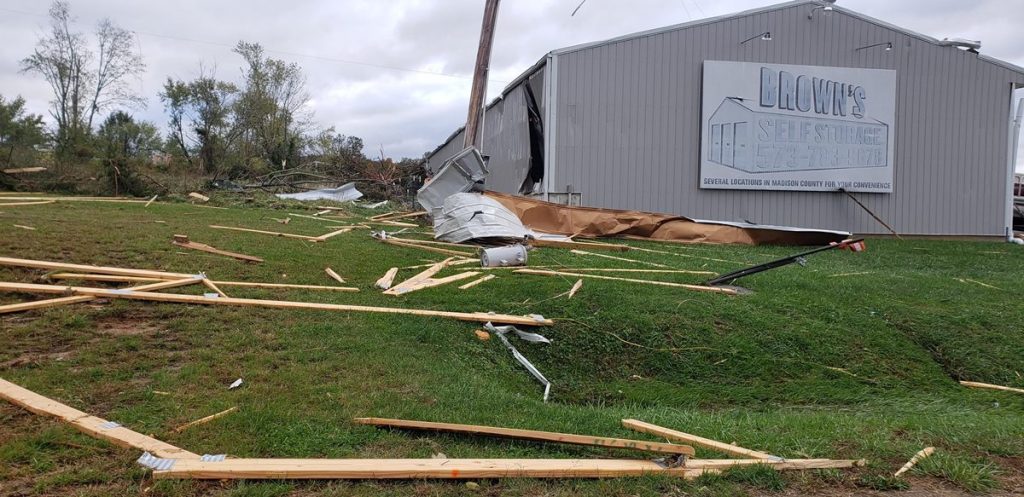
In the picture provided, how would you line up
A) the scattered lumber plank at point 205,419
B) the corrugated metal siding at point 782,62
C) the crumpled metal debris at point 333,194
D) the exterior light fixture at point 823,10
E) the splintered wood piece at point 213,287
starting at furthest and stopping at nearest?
1. the crumpled metal debris at point 333,194
2. the exterior light fixture at point 823,10
3. the corrugated metal siding at point 782,62
4. the splintered wood piece at point 213,287
5. the scattered lumber plank at point 205,419

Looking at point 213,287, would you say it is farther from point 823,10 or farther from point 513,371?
point 823,10

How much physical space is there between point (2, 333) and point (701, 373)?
561 centimetres

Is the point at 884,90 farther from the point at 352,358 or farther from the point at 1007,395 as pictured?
the point at 352,358

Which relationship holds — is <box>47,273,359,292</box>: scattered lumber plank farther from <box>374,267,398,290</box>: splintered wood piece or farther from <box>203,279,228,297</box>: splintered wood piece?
<box>374,267,398,290</box>: splintered wood piece

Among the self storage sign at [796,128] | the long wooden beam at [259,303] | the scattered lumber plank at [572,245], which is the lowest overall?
the long wooden beam at [259,303]

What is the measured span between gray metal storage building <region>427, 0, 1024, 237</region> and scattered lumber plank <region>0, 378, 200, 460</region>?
41.6 feet

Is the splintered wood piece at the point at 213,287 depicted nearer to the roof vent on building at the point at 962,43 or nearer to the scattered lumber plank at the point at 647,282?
the scattered lumber plank at the point at 647,282

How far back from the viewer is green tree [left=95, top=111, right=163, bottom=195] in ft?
58.3

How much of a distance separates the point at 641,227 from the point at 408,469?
38.6 ft

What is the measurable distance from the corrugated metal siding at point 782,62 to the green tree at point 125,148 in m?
13.0

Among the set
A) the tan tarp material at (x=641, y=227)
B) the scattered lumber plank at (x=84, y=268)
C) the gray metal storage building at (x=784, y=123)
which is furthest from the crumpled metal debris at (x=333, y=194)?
the scattered lumber plank at (x=84, y=268)

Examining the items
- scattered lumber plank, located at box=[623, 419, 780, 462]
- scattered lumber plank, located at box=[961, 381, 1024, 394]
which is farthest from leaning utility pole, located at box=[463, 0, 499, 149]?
scattered lumber plank, located at box=[623, 419, 780, 462]

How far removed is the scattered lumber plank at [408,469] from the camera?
2602 millimetres

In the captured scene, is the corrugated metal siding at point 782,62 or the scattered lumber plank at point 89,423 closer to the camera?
the scattered lumber plank at point 89,423
